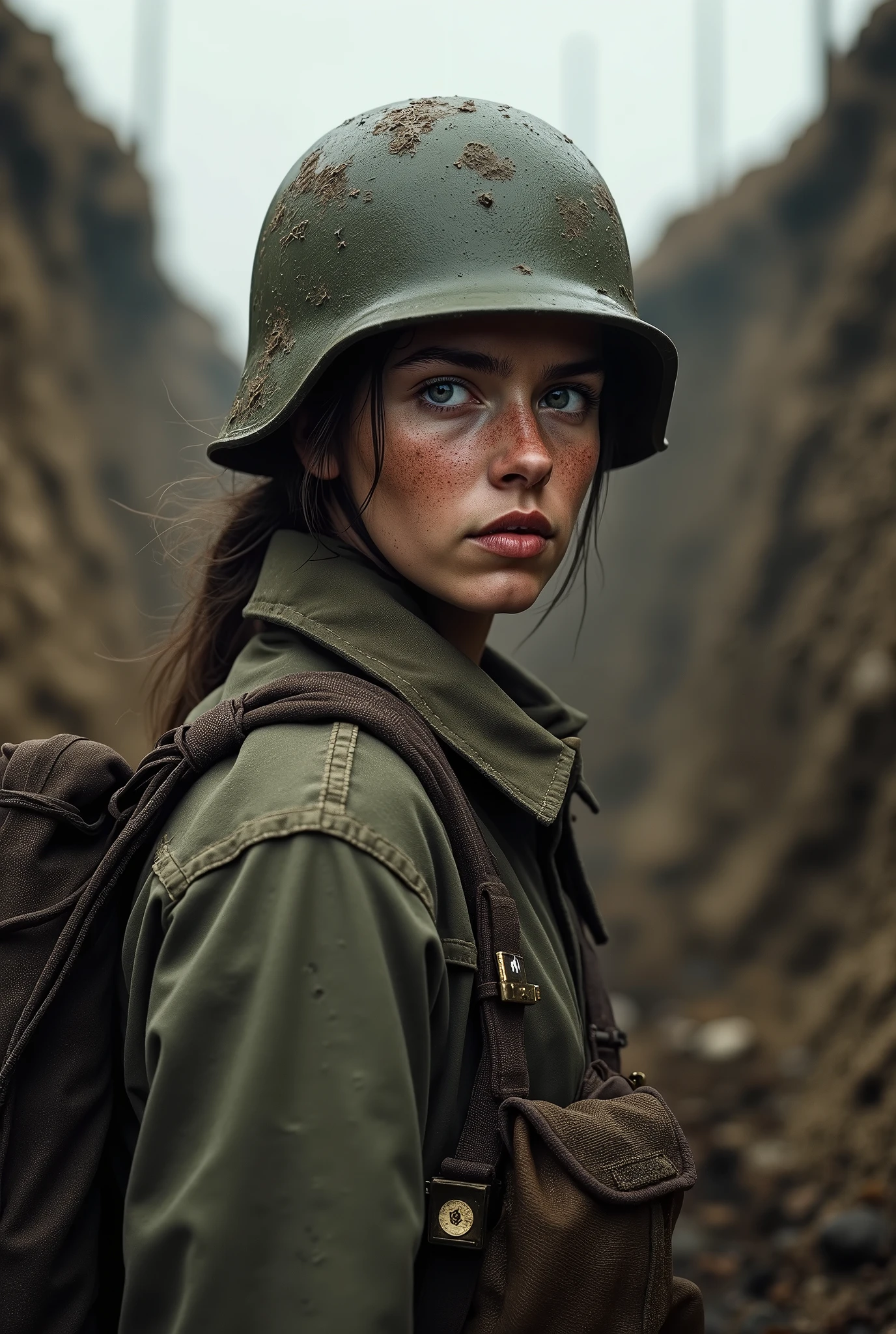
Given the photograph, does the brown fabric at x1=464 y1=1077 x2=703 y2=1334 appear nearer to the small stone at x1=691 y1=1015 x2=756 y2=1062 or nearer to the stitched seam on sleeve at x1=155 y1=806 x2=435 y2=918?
the stitched seam on sleeve at x1=155 y1=806 x2=435 y2=918

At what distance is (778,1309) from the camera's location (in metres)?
3.79

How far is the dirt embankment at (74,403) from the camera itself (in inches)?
297

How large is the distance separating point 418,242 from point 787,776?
6.48 metres

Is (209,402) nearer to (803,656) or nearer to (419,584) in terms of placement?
(803,656)

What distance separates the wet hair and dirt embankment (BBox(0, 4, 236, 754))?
4.40m

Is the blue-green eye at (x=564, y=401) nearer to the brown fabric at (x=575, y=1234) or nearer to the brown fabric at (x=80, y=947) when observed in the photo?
the brown fabric at (x=80, y=947)

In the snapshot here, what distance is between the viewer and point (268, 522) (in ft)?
7.09

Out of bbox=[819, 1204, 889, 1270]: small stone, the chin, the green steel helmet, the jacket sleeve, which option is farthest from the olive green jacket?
bbox=[819, 1204, 889, 1270]: small stone

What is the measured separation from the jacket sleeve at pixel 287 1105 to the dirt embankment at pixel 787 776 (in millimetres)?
2609

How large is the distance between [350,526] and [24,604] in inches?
236

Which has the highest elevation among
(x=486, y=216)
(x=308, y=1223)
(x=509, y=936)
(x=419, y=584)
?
(x=486, y=216)

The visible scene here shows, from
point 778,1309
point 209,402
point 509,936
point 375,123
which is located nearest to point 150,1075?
point 509,936

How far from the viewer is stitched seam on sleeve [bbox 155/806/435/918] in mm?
1377

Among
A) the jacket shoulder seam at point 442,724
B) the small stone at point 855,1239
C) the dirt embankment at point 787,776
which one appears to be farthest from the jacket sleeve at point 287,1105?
the small stone at point 855,1239
